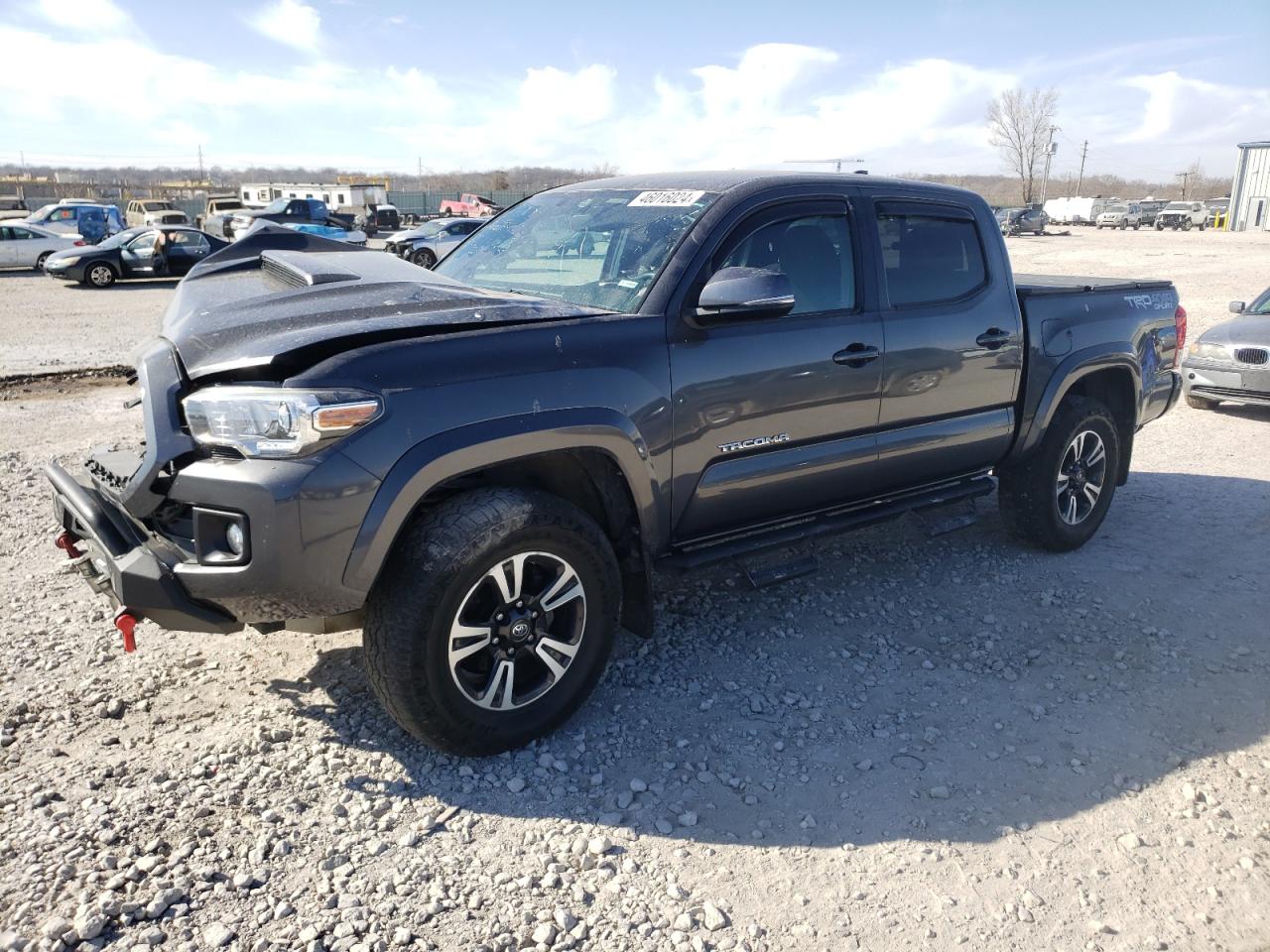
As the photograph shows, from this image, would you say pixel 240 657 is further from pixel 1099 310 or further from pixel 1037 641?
pixel 1099 310

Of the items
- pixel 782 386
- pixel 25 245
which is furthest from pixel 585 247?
pixel 25 245

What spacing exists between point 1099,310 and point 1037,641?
81.5 inches

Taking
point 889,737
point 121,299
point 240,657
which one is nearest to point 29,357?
point 121,299

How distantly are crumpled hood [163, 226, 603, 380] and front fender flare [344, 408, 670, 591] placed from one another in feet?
1.25

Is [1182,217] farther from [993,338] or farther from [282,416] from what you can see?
[282,416]

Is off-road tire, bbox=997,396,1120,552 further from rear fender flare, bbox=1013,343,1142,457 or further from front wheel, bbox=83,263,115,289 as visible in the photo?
front wheel, bbox=83,263,115,289

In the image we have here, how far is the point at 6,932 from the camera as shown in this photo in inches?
95.3

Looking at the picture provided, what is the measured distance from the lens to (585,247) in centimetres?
403

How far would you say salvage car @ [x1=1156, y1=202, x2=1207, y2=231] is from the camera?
173ft

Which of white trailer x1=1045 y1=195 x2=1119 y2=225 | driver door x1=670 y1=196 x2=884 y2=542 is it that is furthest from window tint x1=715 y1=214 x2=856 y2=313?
white trailer x1=1045 y1=195 x2=1119 y2=225

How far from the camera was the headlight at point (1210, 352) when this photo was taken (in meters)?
9.14

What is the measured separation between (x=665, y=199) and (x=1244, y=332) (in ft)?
25.8

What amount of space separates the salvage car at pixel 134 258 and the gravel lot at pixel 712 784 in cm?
1937

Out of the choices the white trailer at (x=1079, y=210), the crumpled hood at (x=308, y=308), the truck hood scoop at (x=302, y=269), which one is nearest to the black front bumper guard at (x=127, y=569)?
the crumpled hood at (x=308, y=308)
